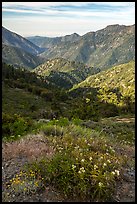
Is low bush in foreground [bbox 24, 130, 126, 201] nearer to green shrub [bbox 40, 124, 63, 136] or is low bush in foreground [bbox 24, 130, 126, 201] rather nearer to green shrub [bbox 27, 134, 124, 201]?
green shrub [bbox 27, 134, 124, 201]

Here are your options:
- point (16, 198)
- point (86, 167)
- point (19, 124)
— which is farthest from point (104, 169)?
point (19, 124)

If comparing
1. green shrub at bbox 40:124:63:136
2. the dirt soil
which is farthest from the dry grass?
green shrub at bbox 40:124:63:136

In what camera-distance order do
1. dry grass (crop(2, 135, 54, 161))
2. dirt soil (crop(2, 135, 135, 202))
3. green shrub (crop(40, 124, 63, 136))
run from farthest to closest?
1. green shrub (crop(40, 124, 63, 136))
2. dry grass (crop(2, 135, 54, 161))
3. dirt soil (crop(2, 135, 135, 202))

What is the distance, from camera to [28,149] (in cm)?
752

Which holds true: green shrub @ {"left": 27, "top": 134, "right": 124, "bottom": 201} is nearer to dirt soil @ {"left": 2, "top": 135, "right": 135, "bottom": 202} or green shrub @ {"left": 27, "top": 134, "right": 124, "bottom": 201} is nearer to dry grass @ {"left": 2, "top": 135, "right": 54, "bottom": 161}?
dirt soil @ {"left": 2, "top": 135, "right": 135, "bottom": 202}

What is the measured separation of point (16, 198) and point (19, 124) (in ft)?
20.4

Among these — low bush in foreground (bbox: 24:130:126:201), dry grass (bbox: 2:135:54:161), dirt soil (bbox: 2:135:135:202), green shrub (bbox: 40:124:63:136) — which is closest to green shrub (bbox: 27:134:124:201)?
low bush in foreground (bbox: 24:130:126:201)

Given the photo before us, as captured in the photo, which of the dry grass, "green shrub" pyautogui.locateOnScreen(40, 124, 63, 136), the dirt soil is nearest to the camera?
the dirt soil

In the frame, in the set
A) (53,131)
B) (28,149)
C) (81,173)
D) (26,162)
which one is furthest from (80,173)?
(53,131)

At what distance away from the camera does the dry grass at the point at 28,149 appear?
707cm

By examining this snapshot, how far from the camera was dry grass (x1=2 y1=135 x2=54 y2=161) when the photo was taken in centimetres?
707

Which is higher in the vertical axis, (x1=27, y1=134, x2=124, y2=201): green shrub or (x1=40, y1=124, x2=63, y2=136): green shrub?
(x1=40, y1=124, x2=63, y2=136): green shrub

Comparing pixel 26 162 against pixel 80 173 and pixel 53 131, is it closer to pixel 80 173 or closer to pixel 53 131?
pixel 80 173

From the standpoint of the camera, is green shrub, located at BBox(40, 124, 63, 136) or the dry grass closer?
the dry grass
